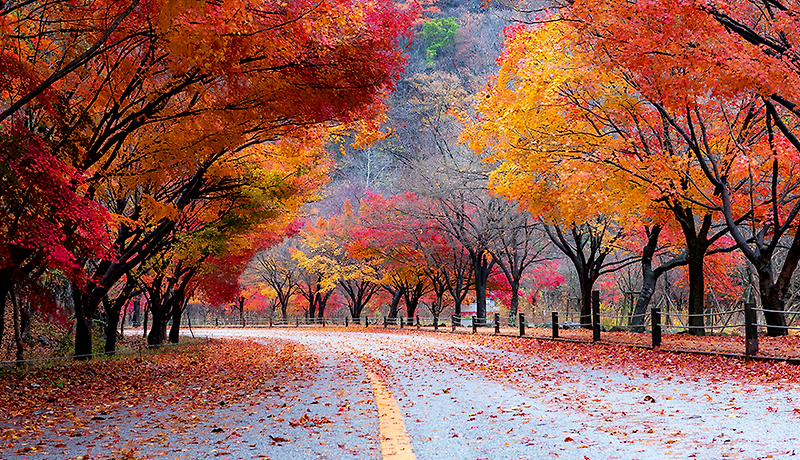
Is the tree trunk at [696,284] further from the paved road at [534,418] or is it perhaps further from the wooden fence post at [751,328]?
the paved road at [534,418]

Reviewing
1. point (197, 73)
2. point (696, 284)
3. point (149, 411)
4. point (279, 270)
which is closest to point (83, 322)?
point (197, 73)

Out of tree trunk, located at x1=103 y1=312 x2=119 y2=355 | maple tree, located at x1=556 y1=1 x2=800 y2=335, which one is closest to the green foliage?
tree trunk, located at x1=103 y1=312 x2=119 y2=355

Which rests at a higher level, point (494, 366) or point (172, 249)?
point (172, 249)

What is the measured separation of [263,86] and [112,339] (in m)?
11.6

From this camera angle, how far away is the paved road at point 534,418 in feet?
15.4

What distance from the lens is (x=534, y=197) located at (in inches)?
755

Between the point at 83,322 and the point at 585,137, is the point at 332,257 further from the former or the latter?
the point at 585,137

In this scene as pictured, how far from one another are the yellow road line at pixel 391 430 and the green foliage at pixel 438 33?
6108cm

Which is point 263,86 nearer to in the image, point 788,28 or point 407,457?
point 407,457

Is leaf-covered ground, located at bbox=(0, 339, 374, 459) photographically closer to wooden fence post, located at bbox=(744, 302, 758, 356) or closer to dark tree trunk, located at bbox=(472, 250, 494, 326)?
wooden fence post, located at bbox=(744, 302, 758, 356)

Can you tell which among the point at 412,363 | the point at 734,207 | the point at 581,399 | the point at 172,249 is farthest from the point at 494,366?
the point at 172,249

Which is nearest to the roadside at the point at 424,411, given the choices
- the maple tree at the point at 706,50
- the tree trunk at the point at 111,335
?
the maple tree at the point at 706,50

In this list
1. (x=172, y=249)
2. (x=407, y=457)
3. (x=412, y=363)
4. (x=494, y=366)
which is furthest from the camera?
(x=172, y=249)

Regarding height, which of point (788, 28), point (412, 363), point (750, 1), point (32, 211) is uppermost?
point (750, 1)
